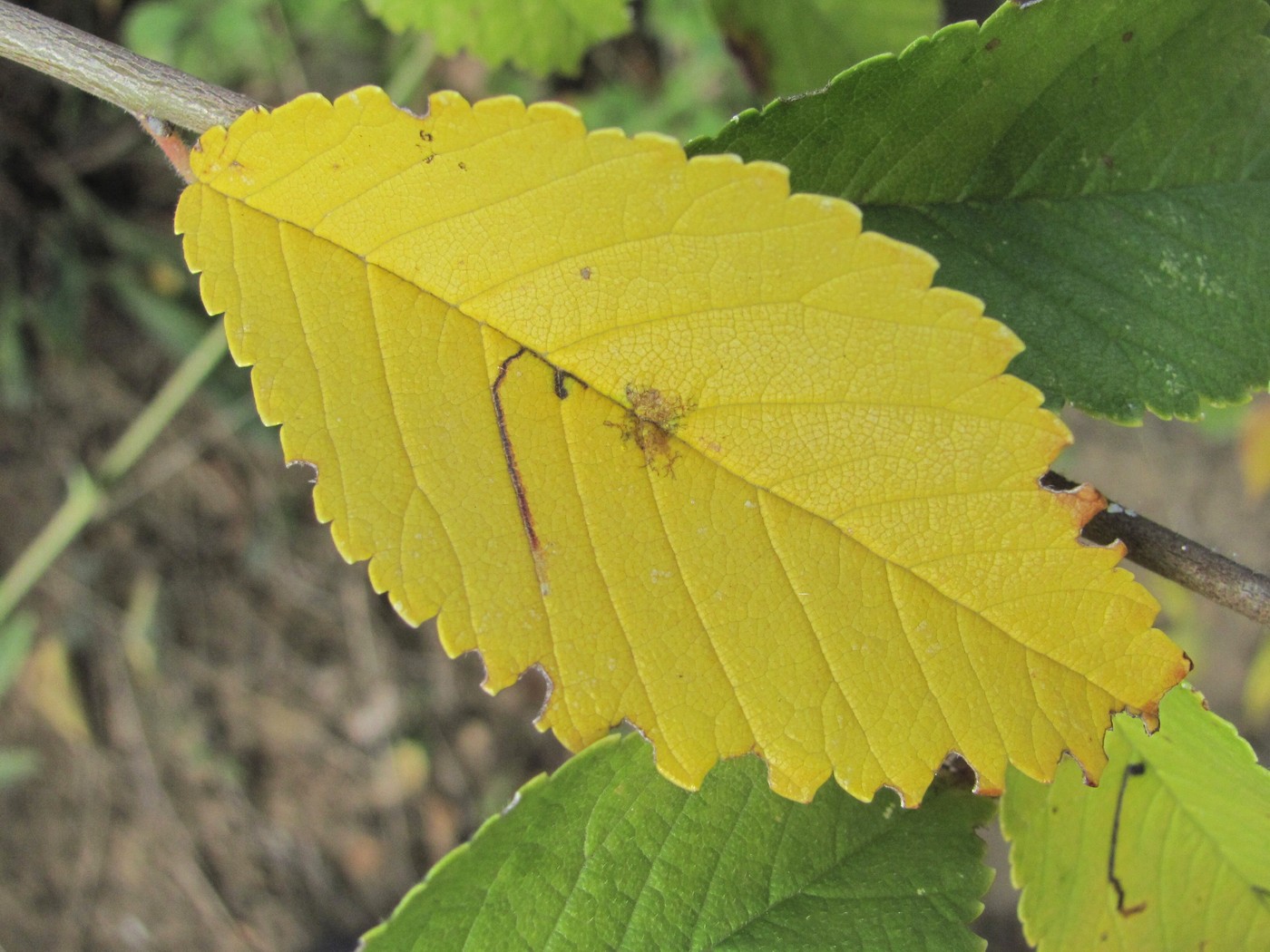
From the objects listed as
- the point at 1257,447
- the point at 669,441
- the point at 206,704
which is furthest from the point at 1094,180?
the point at 206,704

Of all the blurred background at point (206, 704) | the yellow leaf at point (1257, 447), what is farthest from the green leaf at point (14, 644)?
the yellow leaf at point (1257, 447)

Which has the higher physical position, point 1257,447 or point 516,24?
point 516,24

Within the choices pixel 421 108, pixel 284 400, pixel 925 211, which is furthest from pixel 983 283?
pixel 421 108

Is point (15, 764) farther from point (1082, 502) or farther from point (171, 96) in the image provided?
point (1082, 502)

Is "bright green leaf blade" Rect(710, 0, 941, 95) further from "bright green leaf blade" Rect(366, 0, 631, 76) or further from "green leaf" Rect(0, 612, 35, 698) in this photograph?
"green leaf" Rect(0, 612, 35, 698)

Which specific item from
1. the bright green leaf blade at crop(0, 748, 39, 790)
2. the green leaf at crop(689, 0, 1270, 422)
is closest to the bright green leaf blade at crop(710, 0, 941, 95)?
the green leaf at crop(689, 0, 1270, 422)

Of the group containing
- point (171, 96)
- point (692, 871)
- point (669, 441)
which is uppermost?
point (171, 96)

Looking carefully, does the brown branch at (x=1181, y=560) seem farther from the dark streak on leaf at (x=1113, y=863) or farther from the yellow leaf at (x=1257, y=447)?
the yellow leaf at (x=1257, y=447)
